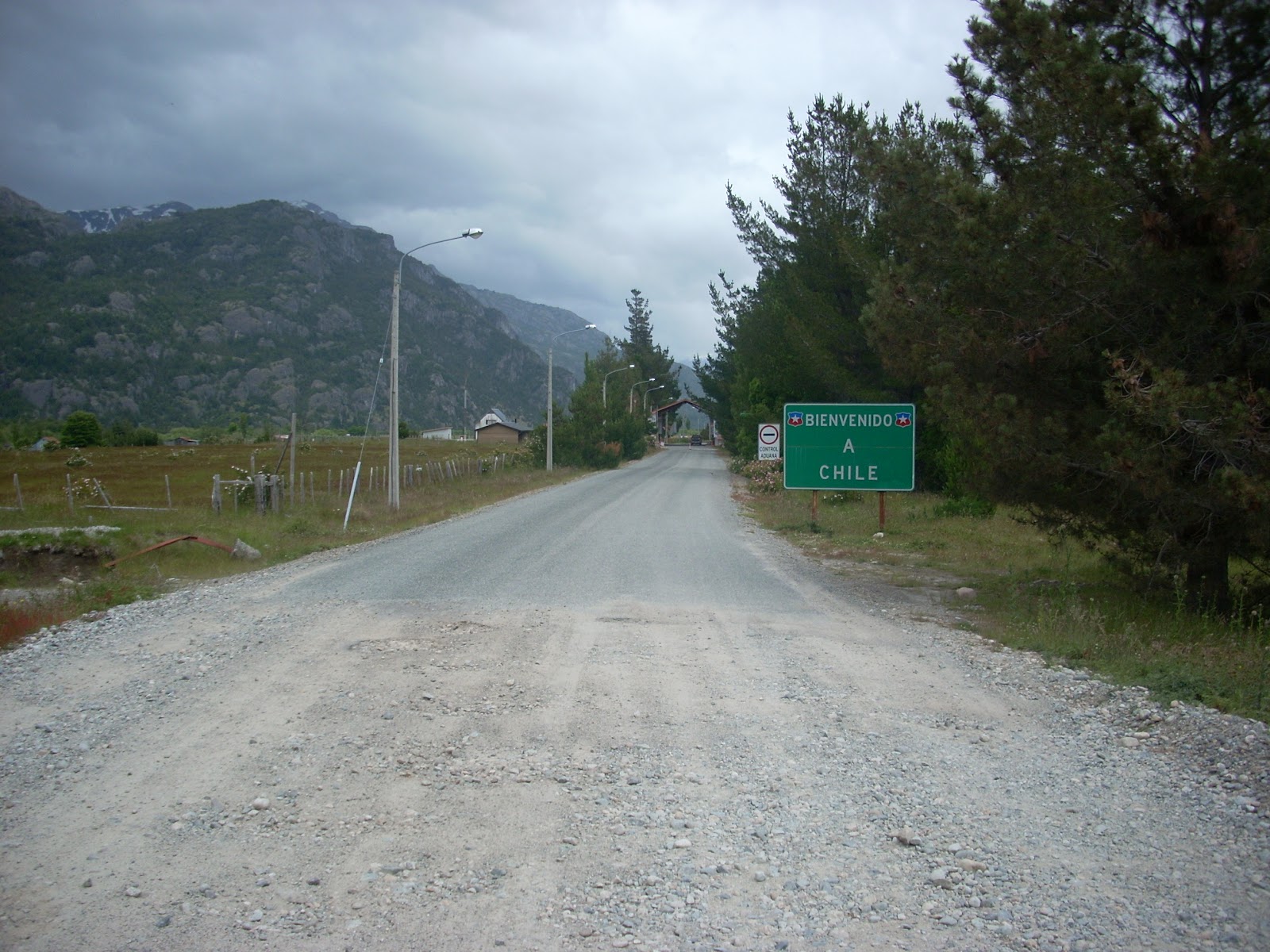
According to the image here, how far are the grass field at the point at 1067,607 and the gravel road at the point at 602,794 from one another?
0.47 m

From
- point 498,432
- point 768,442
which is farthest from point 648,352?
point 768,442

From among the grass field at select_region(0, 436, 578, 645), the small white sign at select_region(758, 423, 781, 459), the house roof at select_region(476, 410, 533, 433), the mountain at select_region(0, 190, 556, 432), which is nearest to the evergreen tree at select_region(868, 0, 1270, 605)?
the grass field at select_region(0, 436, 578, 645)

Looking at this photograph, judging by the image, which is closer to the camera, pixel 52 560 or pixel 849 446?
pixel 52 560

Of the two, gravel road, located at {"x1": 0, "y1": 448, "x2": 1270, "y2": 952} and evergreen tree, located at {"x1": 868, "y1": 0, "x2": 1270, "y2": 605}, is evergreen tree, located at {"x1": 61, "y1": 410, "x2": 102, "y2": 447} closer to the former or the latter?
gravel road, located at {"x1": 0, "y1": 448, "x2": 1270, "y2": 952}

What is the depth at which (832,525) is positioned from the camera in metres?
21.8

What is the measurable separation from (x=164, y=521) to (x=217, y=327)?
426 ft

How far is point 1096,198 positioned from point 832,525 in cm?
1290

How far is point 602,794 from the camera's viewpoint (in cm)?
504

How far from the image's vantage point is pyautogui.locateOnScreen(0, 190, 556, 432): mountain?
115 metres

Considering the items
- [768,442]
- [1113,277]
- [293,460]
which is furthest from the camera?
[768,442]

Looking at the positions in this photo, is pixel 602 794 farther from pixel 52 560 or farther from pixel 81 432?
pixel 81 432

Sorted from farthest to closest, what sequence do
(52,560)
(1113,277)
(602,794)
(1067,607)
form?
(52,560), (1067,607), (1113,277), (602,794)

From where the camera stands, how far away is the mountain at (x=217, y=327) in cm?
11500

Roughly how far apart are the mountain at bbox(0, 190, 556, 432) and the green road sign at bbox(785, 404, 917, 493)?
90.4 metres
